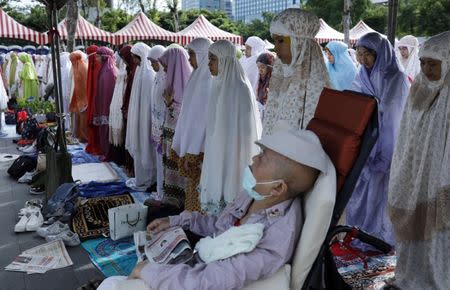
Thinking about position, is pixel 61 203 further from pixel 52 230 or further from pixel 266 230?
pixel 266 230

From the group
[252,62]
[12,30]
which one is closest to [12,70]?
[12,30]

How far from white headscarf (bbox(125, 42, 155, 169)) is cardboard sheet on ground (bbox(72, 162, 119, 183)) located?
2.24ft

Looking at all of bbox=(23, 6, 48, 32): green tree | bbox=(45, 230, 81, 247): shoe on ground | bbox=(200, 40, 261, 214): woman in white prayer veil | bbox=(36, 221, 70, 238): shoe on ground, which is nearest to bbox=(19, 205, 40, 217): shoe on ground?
bbox=(36, 221, 70, 238): shoe on ground

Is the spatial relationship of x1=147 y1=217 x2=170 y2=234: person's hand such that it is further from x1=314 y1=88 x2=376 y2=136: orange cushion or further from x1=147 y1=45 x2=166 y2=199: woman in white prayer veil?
x1=147 y1=45 x2=166 y2=199: woman in white prayer veil

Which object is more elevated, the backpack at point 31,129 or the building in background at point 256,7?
the building in background at point 256,7

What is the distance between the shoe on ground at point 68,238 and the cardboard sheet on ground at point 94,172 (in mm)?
1774

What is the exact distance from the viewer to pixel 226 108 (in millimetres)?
3258

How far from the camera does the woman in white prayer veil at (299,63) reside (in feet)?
9.18

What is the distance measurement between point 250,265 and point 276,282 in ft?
0.44

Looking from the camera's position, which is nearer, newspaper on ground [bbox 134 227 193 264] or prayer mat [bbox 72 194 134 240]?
newspaper on ground [bbox 134 227 193 264]

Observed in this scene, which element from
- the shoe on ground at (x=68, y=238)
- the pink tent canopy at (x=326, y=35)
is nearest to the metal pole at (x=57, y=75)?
the shoe on ground at (x=68, y=238)

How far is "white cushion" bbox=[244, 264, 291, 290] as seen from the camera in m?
1.62

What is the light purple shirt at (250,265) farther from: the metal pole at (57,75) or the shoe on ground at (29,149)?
the shoe on ground at (29,149)

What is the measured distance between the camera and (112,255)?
339cm
